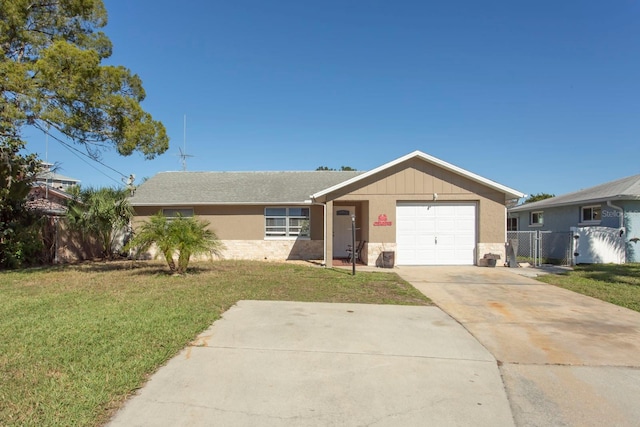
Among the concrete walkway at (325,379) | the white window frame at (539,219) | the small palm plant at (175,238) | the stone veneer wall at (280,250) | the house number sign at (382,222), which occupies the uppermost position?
the white window frame at (539,219)

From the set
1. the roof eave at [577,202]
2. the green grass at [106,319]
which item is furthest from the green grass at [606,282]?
the green grass at [106,319]

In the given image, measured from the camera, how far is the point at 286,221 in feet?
58.3

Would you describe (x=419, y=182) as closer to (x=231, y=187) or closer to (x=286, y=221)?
(x=286, y=221)

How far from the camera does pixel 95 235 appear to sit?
58.1 feet

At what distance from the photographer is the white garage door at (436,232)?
1512 centimetres

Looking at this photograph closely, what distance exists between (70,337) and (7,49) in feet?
35.3

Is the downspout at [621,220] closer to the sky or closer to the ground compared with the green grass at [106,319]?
closer to the sky

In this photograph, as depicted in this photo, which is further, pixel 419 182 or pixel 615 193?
pixel 615 193

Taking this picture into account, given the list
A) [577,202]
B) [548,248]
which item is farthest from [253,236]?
[577,202]

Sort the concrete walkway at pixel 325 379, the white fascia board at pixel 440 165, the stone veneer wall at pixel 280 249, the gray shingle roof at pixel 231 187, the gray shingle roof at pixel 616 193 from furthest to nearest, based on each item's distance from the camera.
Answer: the gray shingle roof at pixel 231 187, the stone veneer wall at pixel 280 249, the gray shingle roof at pixel 616 193, the white fascia board at pixel 440 165, the concrete walkway at pixel 325 379

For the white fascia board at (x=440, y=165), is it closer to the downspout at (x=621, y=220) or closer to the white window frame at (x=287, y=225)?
the white window frame at (x=287, y=225)

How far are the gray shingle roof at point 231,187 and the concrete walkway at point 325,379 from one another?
11634 millimetres

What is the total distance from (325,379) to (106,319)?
4066mm

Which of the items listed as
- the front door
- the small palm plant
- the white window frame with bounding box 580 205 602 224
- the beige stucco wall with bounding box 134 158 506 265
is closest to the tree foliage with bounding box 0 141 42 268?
the small palm plant
